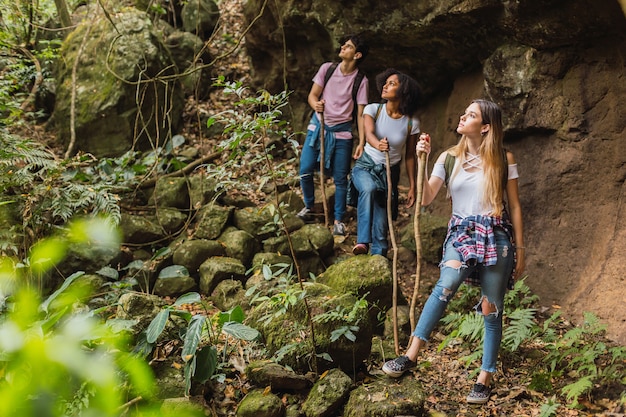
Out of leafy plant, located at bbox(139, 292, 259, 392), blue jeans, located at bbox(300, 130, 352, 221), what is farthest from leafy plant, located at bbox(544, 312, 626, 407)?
blue jeans, located at bbox(300, 130, 352, 221)

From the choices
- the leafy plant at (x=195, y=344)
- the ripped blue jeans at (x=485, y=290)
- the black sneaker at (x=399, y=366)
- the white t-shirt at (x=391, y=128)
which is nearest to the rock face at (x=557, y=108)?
the white t-shirt at (x=391, y=128)

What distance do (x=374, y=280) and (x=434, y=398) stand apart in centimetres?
120

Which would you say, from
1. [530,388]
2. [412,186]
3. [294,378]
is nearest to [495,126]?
[412,186]

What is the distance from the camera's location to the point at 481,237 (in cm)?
365

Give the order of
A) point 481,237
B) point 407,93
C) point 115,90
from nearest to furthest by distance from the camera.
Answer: point 481,237
point 407,93
point 115,90

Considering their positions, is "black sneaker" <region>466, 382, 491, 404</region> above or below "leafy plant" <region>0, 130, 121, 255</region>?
below

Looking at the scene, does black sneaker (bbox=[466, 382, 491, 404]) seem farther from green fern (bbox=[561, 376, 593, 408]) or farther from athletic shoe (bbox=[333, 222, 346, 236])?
athletic shoe (bbox=[333, 222, 346, 236])

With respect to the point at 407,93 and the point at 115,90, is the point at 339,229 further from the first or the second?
the point at 115,90

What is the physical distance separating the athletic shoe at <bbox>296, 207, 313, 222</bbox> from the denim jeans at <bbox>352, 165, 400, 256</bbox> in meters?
1.04

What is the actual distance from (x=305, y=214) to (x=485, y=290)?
3.06m

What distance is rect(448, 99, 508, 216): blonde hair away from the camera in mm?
3725

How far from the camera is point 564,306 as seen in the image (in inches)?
201

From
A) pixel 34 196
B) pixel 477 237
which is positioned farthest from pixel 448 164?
pixel 34 196

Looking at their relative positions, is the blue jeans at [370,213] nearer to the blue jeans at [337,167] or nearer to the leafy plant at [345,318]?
the blue jeans at [337,167]
